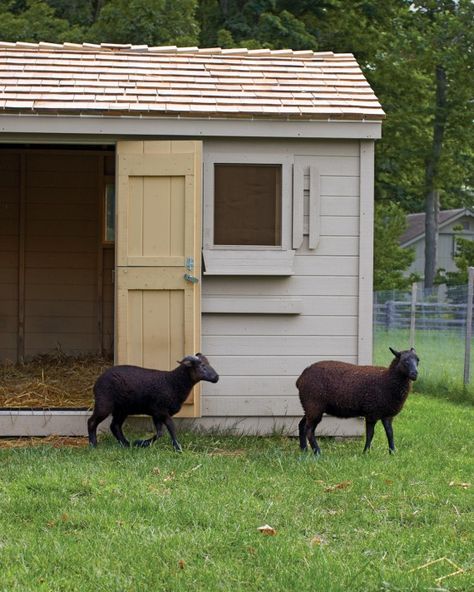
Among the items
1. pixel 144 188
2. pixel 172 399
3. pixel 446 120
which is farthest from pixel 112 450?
pixel 446 120

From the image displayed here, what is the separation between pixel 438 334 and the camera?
45.1 feet

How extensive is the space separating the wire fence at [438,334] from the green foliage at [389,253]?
42.0 ft

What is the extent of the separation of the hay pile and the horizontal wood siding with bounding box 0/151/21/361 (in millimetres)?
440

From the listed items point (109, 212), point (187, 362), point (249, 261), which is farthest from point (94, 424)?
point (109, 212)

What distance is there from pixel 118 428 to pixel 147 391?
1.50 feet

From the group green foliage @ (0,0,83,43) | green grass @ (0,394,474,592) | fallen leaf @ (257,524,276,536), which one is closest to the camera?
green grass @ (0,394,474,592)

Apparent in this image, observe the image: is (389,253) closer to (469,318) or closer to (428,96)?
Answer: (428,96)

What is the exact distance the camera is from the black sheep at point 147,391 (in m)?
8.12

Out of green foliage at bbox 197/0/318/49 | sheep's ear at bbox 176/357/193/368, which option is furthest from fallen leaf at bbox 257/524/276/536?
green foliage at bbox 197/0/318/49

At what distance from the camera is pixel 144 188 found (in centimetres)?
884

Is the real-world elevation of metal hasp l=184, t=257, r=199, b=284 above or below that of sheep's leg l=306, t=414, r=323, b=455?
above

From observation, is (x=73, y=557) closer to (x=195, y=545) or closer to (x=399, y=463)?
(x=195, y=545)

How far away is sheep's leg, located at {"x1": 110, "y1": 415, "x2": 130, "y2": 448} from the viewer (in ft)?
27.4

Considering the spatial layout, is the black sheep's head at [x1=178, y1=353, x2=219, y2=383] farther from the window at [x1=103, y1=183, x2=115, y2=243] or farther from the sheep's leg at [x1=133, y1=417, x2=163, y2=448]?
the window at [x1=103, y1=183, x2=115, y2=243]
